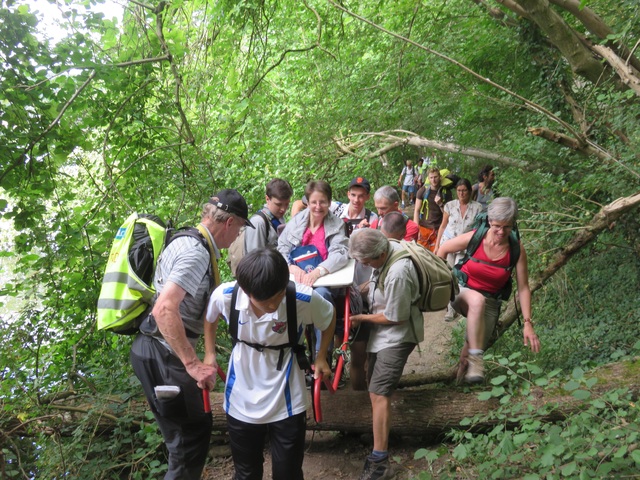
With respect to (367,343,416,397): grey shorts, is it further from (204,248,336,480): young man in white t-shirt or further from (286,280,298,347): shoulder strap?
(286,280,298,347): shoulder strap

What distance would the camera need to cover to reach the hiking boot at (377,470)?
11.6 feet

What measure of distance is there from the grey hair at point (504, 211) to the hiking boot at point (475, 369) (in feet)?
3.61

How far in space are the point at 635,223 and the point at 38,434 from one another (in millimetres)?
6460

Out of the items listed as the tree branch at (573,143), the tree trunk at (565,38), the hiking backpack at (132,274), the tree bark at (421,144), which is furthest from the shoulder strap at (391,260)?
the tree bark at (421,144)

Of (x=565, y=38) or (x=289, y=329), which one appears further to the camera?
(x=565, y=38)

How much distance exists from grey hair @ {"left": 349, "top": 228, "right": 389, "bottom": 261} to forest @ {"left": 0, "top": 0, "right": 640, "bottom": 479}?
109 centimetres

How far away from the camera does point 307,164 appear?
25.8 feet

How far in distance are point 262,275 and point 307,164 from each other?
570cm

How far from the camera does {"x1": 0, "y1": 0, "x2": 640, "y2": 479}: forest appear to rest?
3771mm

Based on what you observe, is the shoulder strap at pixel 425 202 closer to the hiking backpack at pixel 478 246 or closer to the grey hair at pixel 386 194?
the grey hair at pixel 386 194

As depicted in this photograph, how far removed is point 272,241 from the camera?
180 inches

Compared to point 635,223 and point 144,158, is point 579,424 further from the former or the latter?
point 144,158

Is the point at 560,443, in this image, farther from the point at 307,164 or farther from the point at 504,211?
the point at 307,164

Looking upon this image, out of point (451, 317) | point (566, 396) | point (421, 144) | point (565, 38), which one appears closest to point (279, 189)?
point (566, 396)
